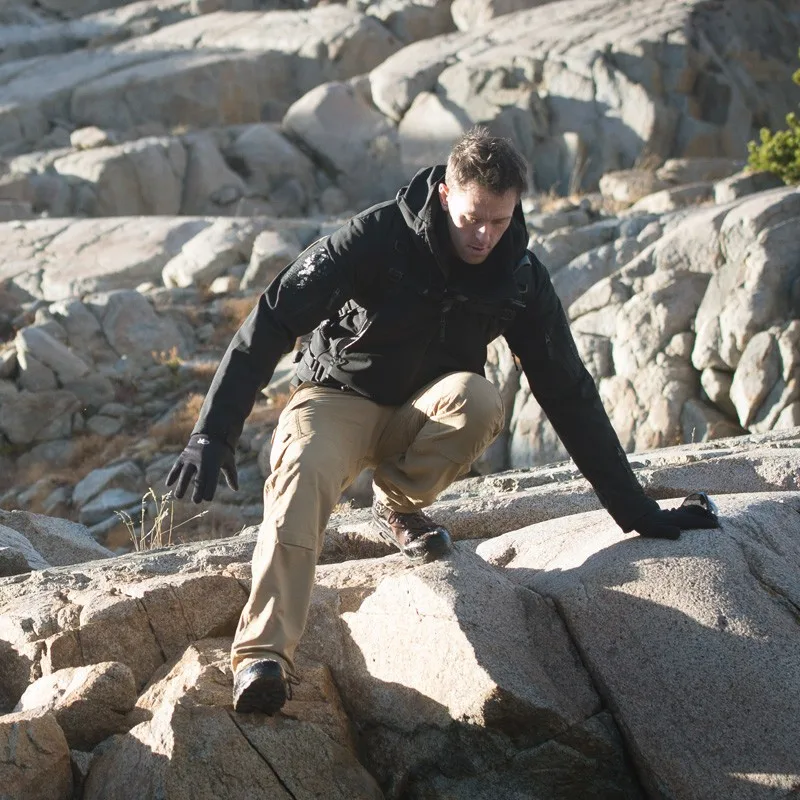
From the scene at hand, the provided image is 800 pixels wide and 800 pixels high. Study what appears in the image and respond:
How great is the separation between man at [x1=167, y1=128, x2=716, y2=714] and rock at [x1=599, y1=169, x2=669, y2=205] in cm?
1462

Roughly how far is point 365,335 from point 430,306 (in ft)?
0.85

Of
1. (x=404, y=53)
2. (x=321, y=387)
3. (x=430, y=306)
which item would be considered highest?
(x=430, y=306)

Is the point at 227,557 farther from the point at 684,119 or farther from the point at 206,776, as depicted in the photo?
the point at 684,119

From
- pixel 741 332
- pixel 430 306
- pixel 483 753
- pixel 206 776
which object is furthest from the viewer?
pixel 741 332

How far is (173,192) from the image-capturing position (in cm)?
2402

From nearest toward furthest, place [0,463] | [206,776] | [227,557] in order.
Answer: [206,776], [227,557], [0,463]

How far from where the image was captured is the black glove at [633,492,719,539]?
14.4 feet

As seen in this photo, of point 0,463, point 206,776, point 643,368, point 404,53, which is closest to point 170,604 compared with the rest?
point 206,776

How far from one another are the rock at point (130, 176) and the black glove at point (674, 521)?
20.5 m

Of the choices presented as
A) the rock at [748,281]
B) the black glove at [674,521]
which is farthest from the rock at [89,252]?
the black glove at [674,521]

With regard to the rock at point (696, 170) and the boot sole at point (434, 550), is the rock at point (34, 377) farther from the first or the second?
the boot sole at point (434, 550)


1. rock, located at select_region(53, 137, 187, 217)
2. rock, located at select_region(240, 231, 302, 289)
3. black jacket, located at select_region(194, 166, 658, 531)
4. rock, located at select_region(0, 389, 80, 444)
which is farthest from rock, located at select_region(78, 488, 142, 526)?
rock, located at select_region(53, 137, 187, 217)

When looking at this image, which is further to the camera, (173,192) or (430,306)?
(173,192)

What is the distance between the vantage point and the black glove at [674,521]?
4.40 meters
